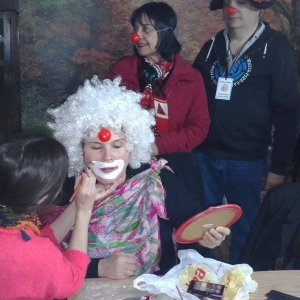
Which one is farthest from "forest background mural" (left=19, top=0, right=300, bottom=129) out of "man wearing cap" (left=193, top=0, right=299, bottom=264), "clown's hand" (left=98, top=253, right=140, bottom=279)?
"clown's hand" (left=98, top=253, right=140, bottom=279)

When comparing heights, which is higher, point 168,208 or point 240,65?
point 240,65

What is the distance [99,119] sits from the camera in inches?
71.7

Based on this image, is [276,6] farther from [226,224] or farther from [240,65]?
[226,224]

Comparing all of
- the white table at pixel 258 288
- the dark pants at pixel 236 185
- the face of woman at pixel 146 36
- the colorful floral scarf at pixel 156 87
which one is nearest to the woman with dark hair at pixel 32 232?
the white table at pixel 258 288

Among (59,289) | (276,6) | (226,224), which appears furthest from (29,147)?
(276,6)

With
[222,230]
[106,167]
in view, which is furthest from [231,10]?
[222,230]

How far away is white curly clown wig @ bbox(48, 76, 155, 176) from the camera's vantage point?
183 centimetres

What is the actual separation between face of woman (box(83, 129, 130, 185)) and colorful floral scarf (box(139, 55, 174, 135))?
23.2 inches

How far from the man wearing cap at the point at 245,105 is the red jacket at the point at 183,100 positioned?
16 centimetres

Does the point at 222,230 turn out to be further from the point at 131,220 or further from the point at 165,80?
the point at 165,80

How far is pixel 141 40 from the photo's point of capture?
2420 mm

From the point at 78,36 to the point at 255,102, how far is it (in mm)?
1933

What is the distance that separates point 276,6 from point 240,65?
175cm

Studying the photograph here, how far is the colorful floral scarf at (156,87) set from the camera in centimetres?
240
